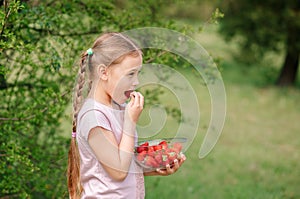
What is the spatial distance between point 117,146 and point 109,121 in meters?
0.12

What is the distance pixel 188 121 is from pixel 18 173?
1338mm

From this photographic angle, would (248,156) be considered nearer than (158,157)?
No

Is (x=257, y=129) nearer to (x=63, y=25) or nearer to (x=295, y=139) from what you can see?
(x=295, y=139)

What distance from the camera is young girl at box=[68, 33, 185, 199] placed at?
2.33 meters

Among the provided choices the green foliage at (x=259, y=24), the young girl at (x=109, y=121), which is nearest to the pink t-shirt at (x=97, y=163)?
the young girl at (x=109, y=121)

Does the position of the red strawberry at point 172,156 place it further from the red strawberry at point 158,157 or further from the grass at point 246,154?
the grass at point 246,154

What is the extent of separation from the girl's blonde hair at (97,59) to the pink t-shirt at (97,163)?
4.3 inches

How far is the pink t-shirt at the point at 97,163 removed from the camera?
2.37 m

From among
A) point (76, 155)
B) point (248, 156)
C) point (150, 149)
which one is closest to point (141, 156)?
point (150, 149)

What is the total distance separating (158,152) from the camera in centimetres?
242

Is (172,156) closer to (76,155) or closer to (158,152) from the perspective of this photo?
(158,152)

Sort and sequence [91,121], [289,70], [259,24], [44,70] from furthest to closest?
[289,70] → [259,24] → [44,70] → [91,121]

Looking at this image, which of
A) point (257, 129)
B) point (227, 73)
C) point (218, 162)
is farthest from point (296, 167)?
point (227, 73)

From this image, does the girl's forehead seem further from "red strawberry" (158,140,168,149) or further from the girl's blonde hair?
"red strawberry" (158,140,168,149)
